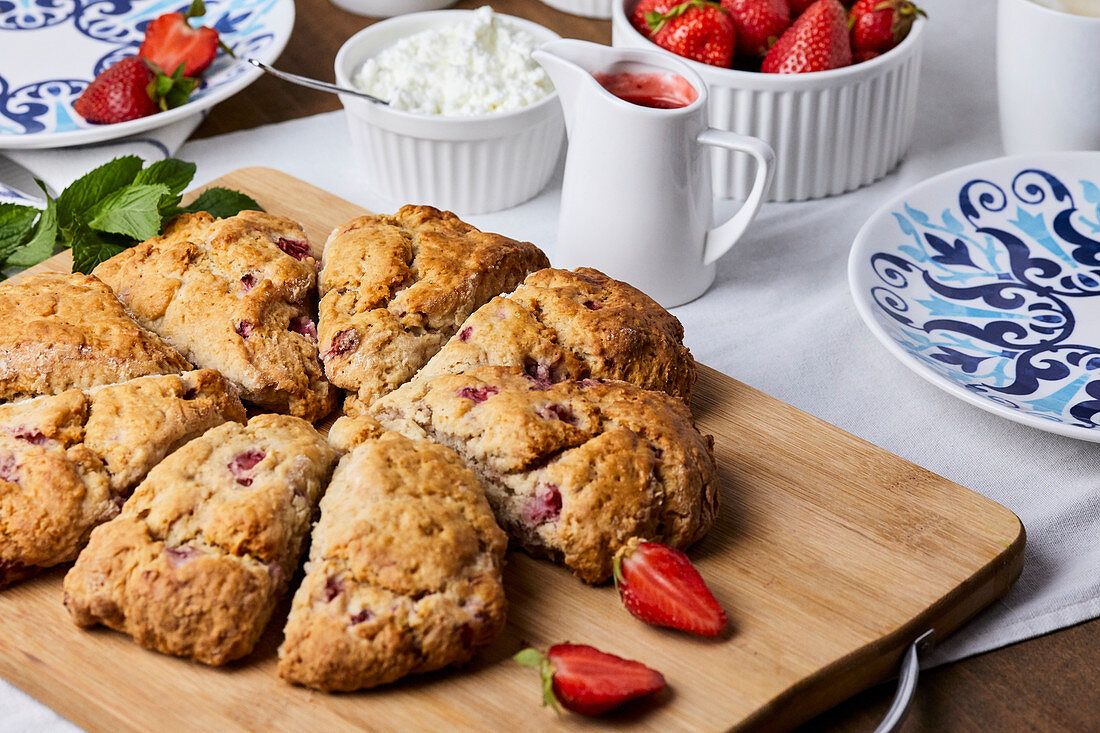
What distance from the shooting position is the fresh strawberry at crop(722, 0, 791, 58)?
3129 millimetres

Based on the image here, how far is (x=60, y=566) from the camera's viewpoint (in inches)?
78.7

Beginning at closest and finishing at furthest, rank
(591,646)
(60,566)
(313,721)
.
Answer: (313,721) → (591,646) → (60,566)

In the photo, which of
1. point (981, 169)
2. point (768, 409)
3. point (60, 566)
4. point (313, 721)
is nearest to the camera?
point (313, 721)

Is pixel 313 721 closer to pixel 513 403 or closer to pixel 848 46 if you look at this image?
pixel 513 403

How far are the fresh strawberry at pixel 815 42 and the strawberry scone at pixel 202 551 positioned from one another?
71.5 inches

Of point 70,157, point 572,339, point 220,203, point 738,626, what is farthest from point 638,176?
point 70,157

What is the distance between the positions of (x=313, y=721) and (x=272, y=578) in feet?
0.80

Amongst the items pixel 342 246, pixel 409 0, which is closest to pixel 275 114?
pixel 409 0

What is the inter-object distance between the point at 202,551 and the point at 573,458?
2.11 feet

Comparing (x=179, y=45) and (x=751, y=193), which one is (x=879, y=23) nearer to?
(x=751, y=193)

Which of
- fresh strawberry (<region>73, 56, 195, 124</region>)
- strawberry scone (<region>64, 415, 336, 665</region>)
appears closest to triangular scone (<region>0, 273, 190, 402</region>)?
strawberry scone (<region>64, 415, 336, 665</region>)

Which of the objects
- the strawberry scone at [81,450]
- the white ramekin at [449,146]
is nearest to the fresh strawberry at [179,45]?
the white ramekin at [449,146]

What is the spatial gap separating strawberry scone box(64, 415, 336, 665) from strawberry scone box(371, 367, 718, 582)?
0.93 feet

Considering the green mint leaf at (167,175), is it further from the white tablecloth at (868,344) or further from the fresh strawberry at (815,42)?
the fresh strawberry at (815,42)
